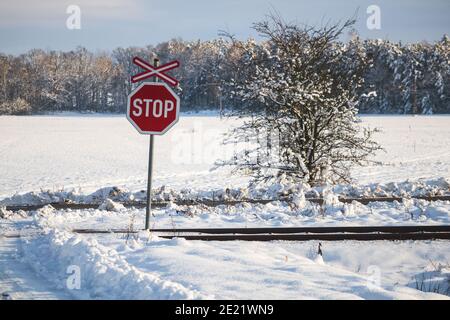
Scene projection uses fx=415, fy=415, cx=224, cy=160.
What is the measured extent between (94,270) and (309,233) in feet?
13.7

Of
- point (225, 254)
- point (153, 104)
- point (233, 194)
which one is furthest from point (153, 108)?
point (233, 194)

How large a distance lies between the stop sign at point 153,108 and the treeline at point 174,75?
55912 millimetres

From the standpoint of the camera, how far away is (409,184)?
42.4 feet

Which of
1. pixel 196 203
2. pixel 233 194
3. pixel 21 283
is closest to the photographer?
pixel 21 283

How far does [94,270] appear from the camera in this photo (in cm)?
520

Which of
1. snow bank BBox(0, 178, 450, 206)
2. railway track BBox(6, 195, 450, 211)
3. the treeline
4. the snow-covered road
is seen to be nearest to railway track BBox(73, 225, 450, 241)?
the snow-covered road

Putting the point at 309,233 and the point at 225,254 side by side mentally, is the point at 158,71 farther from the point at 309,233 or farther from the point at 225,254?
the point at 309,233

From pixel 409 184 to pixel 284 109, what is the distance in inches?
178

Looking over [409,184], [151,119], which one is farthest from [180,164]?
[151,119]

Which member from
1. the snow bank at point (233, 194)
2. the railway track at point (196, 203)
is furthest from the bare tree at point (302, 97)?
the railway track at point (196, 203)

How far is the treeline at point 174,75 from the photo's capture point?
79.4m

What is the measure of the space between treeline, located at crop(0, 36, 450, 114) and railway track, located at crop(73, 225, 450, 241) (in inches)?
2199

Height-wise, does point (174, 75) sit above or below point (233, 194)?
above

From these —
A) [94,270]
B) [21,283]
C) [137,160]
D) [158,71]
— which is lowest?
[137,160]
